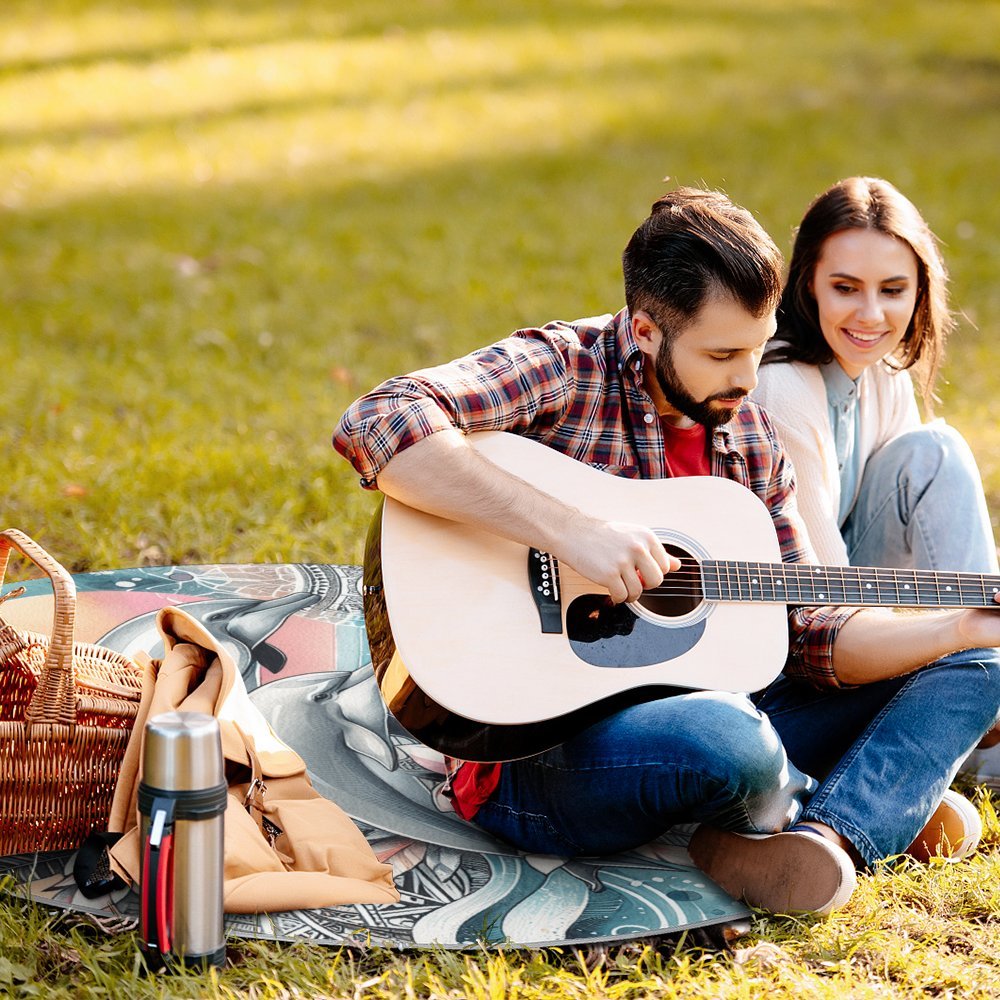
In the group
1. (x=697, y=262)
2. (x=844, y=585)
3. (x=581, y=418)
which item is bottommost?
(x=844, y=585)

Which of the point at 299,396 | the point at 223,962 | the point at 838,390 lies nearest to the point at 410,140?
the point at 299,396

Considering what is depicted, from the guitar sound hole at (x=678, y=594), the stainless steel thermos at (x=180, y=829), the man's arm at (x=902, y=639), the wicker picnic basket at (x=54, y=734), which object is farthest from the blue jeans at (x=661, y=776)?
the wicker picnic basket at (x=54, y=734)

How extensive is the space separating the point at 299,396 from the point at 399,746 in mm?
2699

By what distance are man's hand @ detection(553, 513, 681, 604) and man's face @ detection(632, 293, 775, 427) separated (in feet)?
1.17

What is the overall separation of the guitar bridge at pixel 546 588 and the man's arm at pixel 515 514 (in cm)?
7

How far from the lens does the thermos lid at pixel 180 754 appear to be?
2.21 meters

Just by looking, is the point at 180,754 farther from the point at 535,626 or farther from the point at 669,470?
the point at 669,470

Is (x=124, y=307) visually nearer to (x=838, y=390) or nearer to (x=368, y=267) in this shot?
(x=368, y=267)

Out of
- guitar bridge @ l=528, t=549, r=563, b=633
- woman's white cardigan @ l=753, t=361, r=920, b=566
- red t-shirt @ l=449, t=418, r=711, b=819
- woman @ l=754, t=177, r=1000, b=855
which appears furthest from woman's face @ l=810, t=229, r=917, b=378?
guitar bridge @ l=528, t=549, r=563, b=633

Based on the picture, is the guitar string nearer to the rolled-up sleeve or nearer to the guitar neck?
the guitar neck

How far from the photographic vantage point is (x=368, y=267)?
7223 mm

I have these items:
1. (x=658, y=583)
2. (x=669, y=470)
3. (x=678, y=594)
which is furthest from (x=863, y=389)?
(x=658, y=583)

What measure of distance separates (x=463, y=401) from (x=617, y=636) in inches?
22.1

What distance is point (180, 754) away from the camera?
2.21 metres
